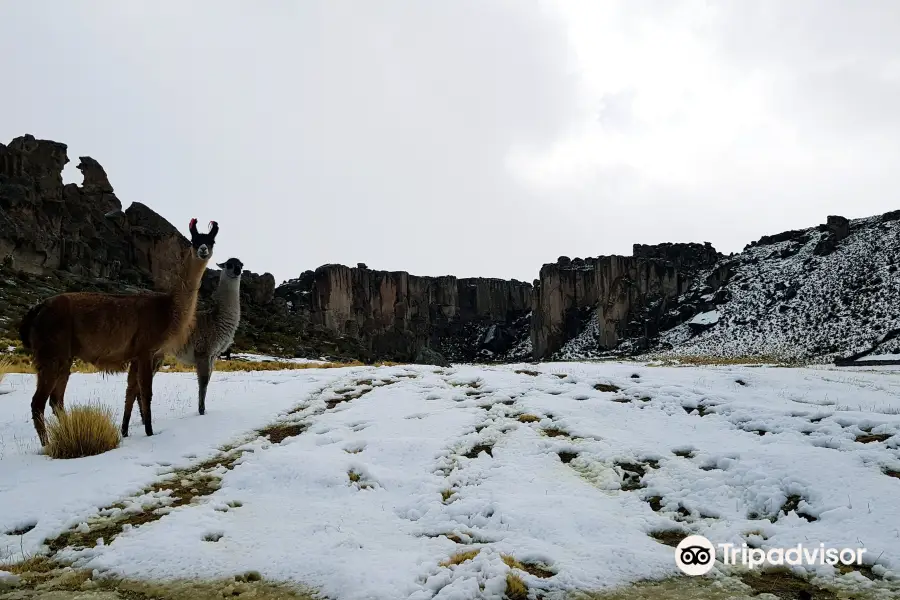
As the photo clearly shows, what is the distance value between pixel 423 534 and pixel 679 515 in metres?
2.73

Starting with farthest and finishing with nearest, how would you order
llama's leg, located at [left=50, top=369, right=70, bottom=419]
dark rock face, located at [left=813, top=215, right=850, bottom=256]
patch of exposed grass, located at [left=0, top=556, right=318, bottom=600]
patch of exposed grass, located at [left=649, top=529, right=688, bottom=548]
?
dark rock face, located at [left=813, top=215, right=850, bottom=256] < llama's leg, located at [left=50, top=369, right=70, bottom=419] < patch of exposed grass, located at [left=649, top=529, right=688, bottom=548] < patch of exposed grass, located at [left=0, top=556, right=318, bottom=600]

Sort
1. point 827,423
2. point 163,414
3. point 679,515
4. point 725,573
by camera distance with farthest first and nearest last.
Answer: point 163,414, point 827,423, point 679,515, point 725,573

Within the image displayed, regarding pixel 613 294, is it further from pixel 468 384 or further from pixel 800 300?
pixel 468 384

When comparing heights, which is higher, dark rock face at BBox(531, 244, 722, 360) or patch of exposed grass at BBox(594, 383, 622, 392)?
dark rock face at BBox(531, 244, 722, 360)

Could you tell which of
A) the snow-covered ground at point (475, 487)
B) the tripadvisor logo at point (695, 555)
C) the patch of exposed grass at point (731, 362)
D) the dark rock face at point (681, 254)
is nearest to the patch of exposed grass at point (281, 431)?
the snow-covered ground at point (475, 487)

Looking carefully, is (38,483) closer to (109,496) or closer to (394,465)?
(109,496)

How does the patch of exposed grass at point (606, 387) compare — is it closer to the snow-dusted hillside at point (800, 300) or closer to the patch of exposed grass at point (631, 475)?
the patch of exposed grass at point (631, 475)

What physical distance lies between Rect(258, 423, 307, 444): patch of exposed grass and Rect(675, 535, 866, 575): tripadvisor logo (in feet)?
19.3

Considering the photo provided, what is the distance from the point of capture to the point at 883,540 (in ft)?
14.6

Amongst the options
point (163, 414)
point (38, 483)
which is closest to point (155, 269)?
point (163, 414)

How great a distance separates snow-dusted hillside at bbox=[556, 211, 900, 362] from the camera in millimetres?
57781

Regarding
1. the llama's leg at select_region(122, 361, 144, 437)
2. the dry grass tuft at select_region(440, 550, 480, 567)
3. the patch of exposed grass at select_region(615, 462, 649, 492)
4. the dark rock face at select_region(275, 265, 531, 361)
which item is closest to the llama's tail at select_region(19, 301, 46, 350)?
the llama's leg at select_region(122, 361, 144, 437)

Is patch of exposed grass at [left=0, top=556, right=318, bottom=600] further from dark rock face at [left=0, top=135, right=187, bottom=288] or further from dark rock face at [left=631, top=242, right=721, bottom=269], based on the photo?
dark rock face at [left=631, top=242, right=721, bottom=269]

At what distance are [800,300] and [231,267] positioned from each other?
80.5 meters
